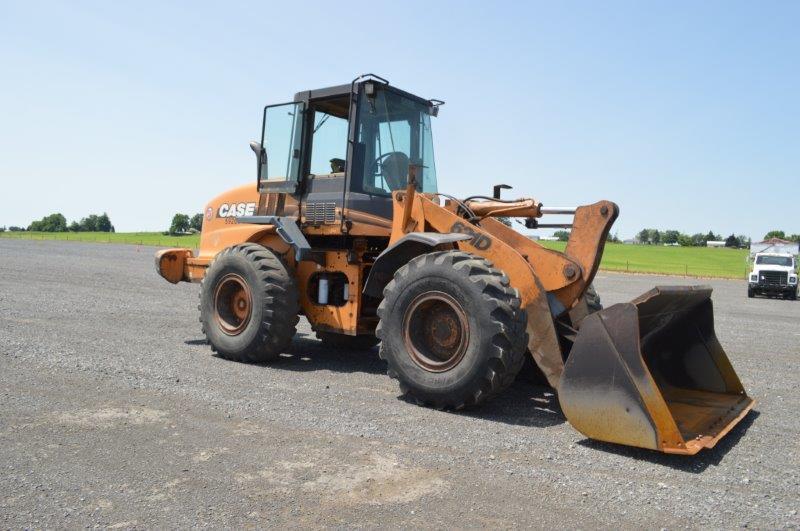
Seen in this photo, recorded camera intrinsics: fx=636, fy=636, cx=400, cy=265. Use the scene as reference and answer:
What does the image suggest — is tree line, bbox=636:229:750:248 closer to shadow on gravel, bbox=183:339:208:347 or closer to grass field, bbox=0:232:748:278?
grass field, bbox=0:232:748:278

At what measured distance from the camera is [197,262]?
939cm

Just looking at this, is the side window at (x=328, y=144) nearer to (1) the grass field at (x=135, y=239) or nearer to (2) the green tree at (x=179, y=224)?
(1) the grass field at (x=135, y=239)

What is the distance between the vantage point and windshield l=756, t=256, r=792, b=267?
2900cm

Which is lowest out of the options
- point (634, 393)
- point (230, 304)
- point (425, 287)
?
point (634, 393)

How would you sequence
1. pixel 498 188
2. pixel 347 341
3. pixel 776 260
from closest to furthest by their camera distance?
pixel 498 188
pixel 347 341
pixel 776 260

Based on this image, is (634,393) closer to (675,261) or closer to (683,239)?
(675,261)

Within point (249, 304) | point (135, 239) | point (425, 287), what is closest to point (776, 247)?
point (249, 304)

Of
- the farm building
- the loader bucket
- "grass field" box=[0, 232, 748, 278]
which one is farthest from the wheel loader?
"grass field" box=[0, 232, 748, 278]

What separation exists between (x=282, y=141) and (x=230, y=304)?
2250 mm

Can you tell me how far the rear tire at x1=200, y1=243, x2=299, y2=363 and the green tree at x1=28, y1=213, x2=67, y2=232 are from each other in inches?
5102

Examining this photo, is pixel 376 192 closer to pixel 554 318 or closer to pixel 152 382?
pixel 554 318

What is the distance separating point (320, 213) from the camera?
25.6 feet

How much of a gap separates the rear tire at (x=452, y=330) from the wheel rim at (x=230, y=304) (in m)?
2.71

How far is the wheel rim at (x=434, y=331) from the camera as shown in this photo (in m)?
5.80
